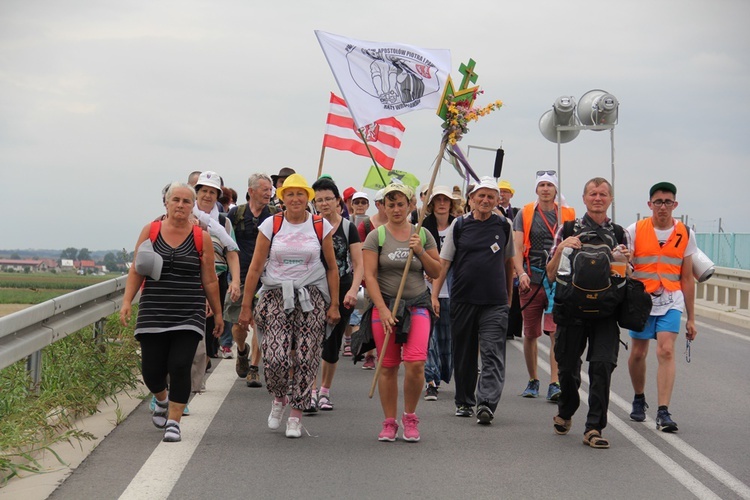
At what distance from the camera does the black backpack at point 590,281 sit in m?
8.77

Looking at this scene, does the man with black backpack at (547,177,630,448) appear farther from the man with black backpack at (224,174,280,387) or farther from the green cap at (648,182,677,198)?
the man with black backpack at (224,174,280,387)

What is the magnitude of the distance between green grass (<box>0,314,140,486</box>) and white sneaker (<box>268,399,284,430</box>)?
141 cm

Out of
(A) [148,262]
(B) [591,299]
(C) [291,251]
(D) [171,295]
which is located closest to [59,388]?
(D) [171,295]

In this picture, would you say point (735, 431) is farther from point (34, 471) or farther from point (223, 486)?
point (34, 471)

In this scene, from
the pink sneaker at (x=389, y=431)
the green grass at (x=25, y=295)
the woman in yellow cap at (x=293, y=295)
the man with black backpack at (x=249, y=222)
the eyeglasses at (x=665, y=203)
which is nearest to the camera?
the pink sneaker at (x=389, y=431)

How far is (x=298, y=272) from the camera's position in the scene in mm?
9102

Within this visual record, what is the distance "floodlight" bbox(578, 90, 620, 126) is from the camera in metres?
14.5

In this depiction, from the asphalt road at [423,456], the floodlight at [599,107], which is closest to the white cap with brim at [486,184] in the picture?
the asphalt road at [423,456]

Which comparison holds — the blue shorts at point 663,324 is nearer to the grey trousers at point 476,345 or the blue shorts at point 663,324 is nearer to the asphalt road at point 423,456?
the asphalt road at point 423,456

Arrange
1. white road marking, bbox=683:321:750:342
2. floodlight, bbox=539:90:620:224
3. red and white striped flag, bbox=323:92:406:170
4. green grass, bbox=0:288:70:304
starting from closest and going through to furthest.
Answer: green grass, bbox=0:288:70:304, floodlight, bbox=539:90:620:224, red and white striped flag, bbox=323:92:406:170, white road marking, bbox=683:321:750:342

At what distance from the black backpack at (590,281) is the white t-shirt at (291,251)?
6.06 ft

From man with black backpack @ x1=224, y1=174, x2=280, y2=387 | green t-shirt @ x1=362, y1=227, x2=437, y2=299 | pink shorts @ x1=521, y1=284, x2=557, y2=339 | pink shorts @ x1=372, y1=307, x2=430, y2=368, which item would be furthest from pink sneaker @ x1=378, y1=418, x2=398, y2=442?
man with black backpack @ x1=224, y1=174, x2=280, y2=387

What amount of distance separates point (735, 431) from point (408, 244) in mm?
2914

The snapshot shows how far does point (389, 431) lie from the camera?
8.69m
